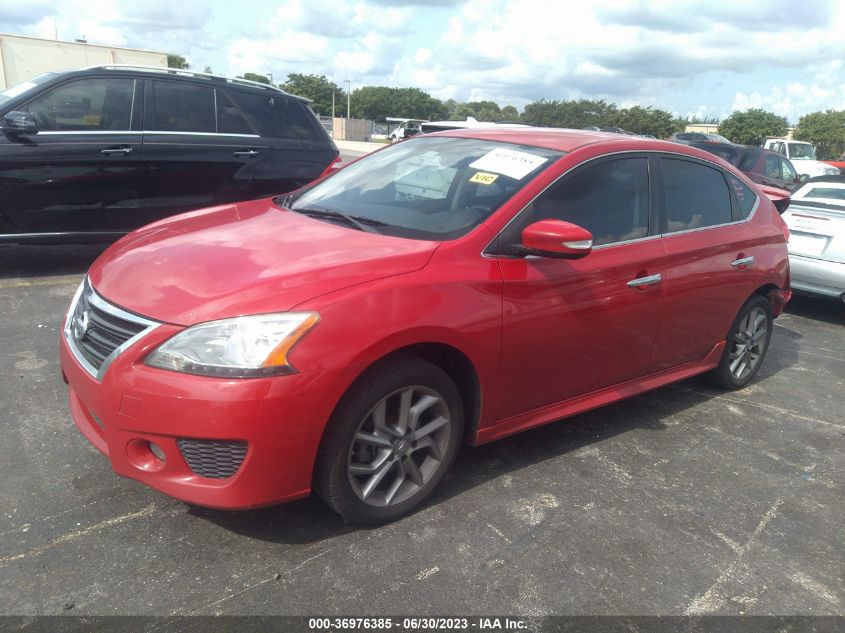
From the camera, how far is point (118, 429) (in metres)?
2.46

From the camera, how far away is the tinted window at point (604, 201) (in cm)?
328

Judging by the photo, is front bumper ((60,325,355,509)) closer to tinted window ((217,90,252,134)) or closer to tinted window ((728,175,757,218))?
tinted window ((728,175,757,218))

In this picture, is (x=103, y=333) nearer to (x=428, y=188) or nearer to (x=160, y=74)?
(x=428, y=188)

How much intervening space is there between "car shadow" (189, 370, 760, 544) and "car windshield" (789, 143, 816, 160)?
72.9 feet

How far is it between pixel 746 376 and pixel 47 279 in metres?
5.79

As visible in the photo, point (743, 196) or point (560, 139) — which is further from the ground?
point (560, 139)

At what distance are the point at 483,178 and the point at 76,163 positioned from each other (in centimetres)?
417

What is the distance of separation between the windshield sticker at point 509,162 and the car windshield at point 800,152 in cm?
2343

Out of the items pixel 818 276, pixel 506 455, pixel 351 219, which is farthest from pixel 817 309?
pixel 351 219

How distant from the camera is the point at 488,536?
2844 millimetres

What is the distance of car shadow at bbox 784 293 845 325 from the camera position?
7090mm

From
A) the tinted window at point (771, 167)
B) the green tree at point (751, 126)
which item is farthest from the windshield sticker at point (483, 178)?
the green tree at point (751, 126)

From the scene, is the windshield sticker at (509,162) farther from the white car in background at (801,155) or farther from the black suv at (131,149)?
the white car in background at (801,155)

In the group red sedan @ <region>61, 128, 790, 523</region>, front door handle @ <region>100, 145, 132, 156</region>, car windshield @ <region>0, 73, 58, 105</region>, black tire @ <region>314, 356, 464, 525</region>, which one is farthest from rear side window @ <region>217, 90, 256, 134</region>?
black tire @ <region>314, 356, 464, 525</region>
